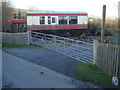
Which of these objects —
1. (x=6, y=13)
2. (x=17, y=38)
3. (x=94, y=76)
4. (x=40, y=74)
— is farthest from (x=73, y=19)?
(x=94, y=76)

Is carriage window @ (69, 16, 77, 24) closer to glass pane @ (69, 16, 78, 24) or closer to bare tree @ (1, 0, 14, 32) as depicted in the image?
glass pane @ (69, 16, 78, 24)

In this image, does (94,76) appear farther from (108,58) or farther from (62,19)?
(62,19)

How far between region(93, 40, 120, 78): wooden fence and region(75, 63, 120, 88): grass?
21 centimetres

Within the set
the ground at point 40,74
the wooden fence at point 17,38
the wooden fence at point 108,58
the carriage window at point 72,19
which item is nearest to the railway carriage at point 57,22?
the carriage window at point 72,19

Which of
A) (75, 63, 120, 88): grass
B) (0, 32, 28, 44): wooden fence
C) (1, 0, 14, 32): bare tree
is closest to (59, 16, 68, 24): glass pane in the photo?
(1, 0, 14, 32): bare tree

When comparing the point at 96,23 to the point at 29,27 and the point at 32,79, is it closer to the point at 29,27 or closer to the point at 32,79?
the point at 29,27

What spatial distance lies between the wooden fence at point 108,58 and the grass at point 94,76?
211 millimetres

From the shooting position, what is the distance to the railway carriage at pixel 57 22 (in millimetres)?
20034

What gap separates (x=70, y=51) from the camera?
965 cm

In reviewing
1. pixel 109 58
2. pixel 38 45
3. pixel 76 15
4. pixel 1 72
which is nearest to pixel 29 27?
pixel 76 15

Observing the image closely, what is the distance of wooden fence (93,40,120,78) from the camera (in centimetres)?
519

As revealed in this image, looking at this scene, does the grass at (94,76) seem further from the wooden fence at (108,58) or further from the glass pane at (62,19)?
the glass pane at (62,19)

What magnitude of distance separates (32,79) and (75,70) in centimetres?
181

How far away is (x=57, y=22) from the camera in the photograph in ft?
67.8
